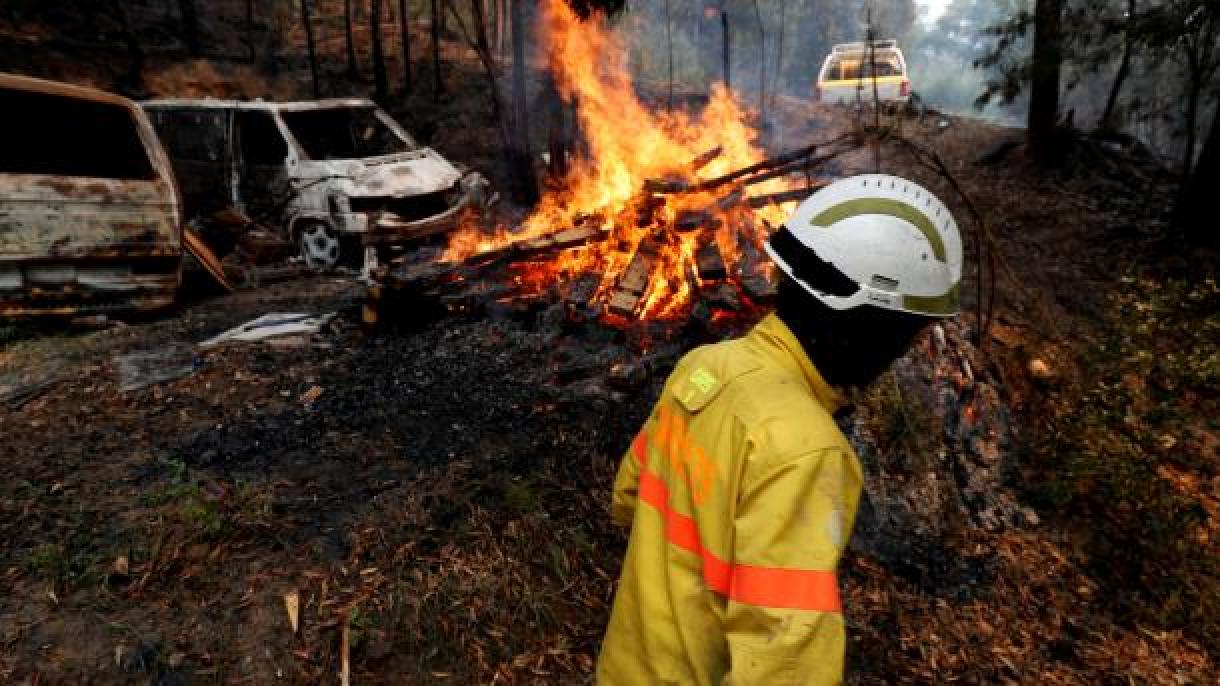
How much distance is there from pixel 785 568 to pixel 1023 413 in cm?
466

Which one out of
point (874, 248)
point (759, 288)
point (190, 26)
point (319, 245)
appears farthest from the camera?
point (190, 26)

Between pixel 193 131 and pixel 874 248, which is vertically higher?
pixel 193 131

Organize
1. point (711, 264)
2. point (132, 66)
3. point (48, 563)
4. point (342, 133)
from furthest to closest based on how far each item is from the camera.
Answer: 1. point (132, 66)
2. point (342, 133)
3. point (711, 264)
4. point (48, 563)

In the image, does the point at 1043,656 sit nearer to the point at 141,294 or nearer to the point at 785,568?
the point at 785,568

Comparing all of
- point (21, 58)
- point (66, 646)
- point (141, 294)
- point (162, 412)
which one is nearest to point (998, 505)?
point (66, 646)

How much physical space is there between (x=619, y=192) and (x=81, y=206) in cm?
523

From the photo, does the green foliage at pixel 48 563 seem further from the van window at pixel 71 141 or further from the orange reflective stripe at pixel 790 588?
the van window at pixel 71 141

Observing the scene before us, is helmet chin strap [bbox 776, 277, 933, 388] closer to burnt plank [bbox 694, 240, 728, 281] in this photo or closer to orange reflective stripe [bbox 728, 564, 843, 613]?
orange reflective stripe [bbox 728, 564, 843, 613]

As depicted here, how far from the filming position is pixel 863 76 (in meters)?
14.6

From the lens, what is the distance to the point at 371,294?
6.02 metres

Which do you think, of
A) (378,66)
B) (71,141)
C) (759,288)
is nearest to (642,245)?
(759,288)

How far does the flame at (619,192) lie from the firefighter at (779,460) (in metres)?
3.82

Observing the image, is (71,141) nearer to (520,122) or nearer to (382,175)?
(382,175)

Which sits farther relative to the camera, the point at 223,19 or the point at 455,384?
the point at 223,19
